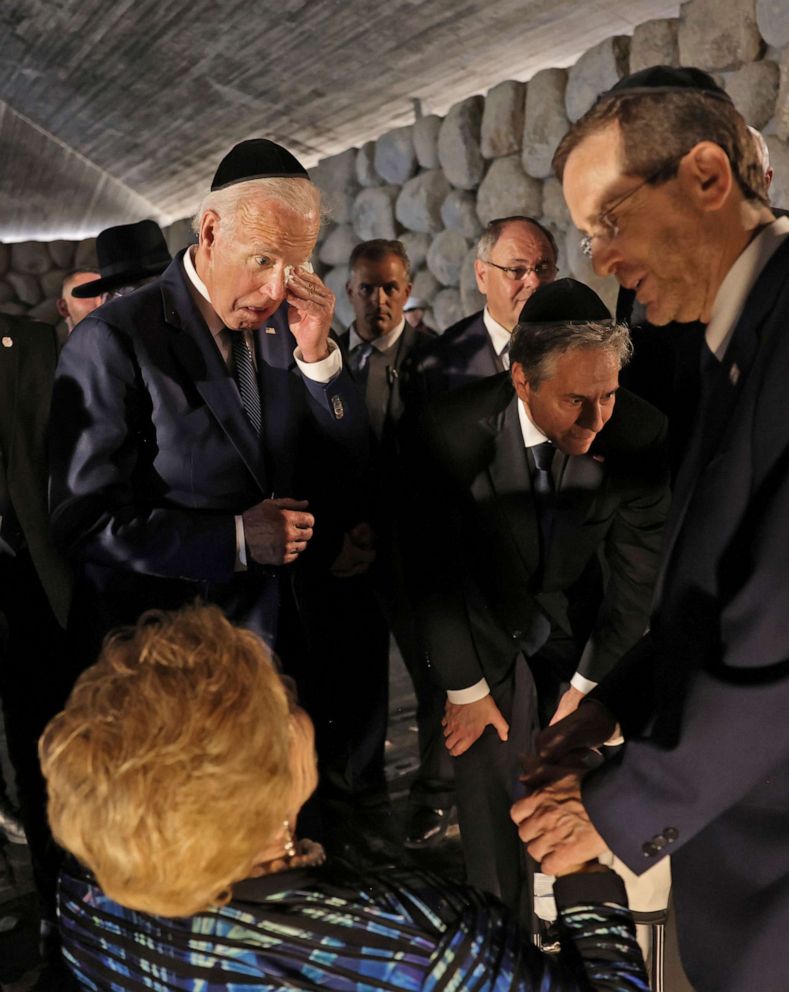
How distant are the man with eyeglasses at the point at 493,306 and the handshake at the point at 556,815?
6.70 feet

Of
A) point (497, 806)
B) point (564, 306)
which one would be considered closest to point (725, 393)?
point (564, 306)

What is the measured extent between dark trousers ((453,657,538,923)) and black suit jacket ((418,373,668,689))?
127 mm

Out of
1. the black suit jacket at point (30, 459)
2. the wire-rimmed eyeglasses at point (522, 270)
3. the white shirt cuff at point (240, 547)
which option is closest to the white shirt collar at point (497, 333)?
the wire-rimmed eyeglasses at point (522, 270)

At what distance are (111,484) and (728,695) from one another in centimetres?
128

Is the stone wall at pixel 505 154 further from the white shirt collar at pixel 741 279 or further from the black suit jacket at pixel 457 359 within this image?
the white shirt collar at pixel 741 279

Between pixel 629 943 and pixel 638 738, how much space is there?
0.24 metres

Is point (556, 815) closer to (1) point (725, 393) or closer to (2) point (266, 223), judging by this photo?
(1) point (725, 393)

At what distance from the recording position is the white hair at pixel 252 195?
81.9 inches

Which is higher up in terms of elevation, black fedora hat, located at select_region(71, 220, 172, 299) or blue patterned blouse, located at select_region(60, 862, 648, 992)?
black fedora hat, located at select_region(71, 220, 172, 299)

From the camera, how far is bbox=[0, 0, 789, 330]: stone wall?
4.33 m

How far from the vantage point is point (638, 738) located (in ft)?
4.04

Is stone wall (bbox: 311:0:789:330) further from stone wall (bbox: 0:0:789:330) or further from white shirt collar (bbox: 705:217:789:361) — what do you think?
white shirt collar (bbox: 705:217:789:361)

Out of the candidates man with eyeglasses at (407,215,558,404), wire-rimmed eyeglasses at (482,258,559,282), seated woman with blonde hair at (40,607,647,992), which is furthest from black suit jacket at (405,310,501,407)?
seated woman with blonde hair at (40,607,647,992)

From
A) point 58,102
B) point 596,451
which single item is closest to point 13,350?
point 596,451
